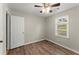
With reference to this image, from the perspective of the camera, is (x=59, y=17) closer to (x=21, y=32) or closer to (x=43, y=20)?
(x=43, y=20)

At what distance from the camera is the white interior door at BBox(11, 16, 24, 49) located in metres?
3.60

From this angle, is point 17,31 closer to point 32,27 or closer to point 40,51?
point 32,27

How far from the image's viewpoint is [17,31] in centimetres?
379

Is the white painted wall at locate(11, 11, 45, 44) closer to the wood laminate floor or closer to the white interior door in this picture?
the white interior door

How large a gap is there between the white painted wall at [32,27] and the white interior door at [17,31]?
33 cm

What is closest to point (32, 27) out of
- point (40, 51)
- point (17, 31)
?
point (17, 31)

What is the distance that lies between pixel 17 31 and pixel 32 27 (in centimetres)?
123

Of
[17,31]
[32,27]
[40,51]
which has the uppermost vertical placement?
[32,27]

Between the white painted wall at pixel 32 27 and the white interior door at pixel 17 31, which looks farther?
the white painted wall at pixel 32 27

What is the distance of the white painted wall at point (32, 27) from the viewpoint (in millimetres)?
4372

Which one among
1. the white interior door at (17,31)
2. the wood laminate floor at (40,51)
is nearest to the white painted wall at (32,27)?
the white interior door at (17,31)

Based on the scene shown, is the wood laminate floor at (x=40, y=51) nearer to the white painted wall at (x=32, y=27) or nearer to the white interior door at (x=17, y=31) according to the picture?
the white interior door at (x=17, y=31)

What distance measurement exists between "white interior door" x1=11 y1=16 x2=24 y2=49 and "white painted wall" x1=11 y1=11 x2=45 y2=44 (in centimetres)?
33

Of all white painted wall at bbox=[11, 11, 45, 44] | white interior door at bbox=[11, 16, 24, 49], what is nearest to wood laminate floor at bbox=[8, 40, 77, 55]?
white interior door at bbox=[11, 16, 24, 49]
